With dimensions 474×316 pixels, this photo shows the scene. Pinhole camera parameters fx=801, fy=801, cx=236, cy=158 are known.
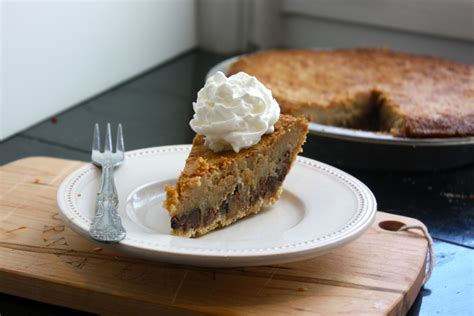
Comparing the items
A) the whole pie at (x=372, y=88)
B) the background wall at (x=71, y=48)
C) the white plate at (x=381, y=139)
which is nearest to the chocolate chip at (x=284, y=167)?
the white plate at (x=381, y=139)

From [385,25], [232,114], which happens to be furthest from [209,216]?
[385,25]

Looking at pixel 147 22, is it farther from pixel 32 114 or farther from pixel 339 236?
pixel 339 236

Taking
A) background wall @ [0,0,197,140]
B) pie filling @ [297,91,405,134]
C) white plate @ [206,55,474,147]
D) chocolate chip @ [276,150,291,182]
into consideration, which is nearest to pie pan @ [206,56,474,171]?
white plate @ [206,55,474,147]

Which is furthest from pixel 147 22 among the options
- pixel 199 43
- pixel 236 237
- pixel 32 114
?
pixel 236 237

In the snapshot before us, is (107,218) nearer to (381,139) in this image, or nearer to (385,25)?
(381,139)

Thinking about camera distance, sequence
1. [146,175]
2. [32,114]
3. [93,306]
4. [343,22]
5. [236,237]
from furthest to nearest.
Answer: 1. [343,22]
2. [32,114]
3. [146,175]
4. [236,237]
5. [93,306]

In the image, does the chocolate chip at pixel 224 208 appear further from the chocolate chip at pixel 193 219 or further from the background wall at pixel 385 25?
the background wall at pixel 385 25
